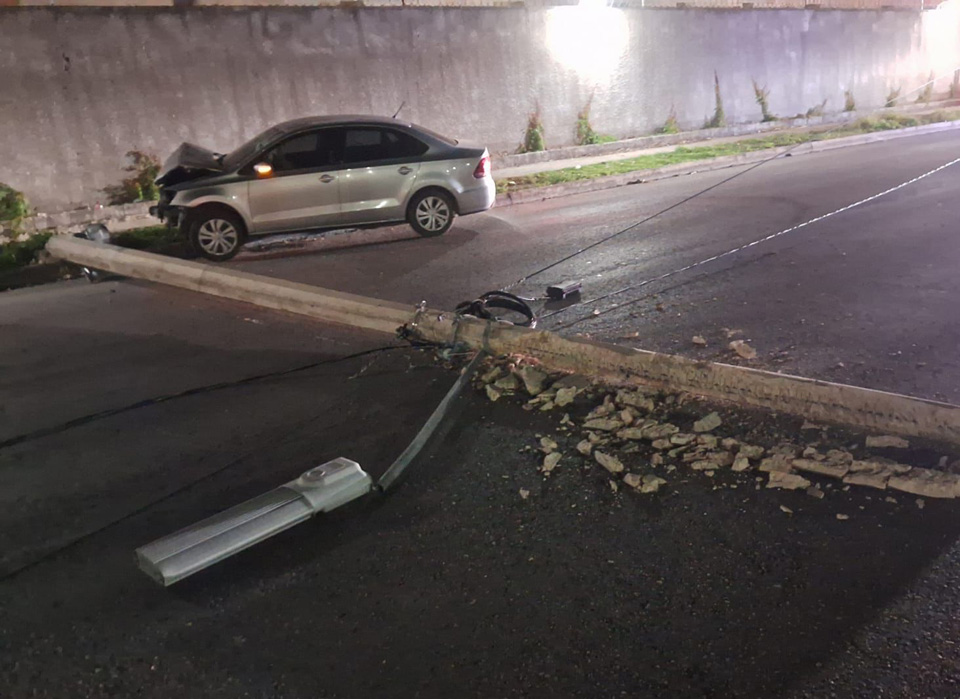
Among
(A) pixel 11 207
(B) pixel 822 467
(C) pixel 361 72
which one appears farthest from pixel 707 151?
(B) pixel 822 467

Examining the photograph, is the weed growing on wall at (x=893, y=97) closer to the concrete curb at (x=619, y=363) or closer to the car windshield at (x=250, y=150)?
the car windshield at (x=250, y=150)

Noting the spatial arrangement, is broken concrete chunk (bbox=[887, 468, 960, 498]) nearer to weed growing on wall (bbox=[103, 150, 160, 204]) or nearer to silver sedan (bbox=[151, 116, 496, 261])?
silver sedan (bbox=[151, 116, 496, 261])

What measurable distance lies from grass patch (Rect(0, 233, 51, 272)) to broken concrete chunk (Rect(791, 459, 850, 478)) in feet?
36.6

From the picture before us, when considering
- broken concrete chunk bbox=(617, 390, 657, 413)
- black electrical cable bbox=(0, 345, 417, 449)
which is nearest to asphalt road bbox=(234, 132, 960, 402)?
broken concrete chunk bbox=(617, 390, 657, 413)

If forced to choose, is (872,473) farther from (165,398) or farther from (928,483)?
(165,398)

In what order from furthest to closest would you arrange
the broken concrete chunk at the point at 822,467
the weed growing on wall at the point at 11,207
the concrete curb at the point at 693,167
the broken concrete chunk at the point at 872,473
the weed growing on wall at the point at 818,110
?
the weed growing on wall at the point at 818,110, the concrete curb at the point at 693,167, the weed growing on wall at the point at 11,207, the broken concrete chunk at the point at 822,467, the broken concrete chunk at the point at 872,473

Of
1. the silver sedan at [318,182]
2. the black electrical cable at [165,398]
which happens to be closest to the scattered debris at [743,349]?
the black electrical cable at [165,398]

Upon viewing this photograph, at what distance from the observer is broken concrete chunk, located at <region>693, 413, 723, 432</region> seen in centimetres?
518

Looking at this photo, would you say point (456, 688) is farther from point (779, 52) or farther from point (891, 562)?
point (779, 52)

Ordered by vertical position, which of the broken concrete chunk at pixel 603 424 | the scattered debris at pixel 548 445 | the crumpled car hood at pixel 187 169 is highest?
the crumpled car hood at pixel 187 169

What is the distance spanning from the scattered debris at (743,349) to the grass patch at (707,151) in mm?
9339

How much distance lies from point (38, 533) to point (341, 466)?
5.42 ft

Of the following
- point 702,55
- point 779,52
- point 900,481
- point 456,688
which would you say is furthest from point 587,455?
point 779,52

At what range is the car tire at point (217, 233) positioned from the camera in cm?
1127
